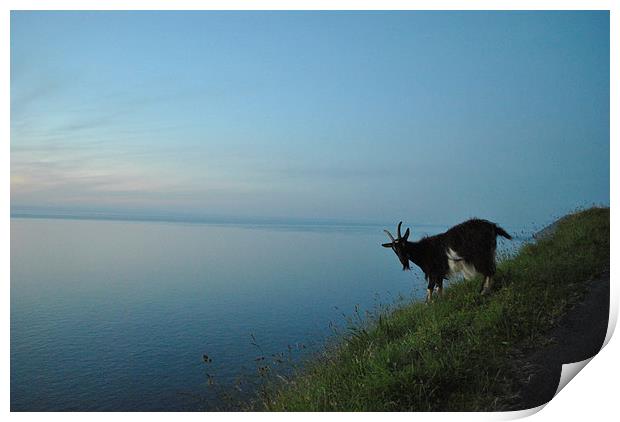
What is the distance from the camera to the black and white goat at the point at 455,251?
486cm

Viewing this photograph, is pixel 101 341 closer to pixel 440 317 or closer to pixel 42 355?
pixel 42 355

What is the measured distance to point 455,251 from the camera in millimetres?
4996

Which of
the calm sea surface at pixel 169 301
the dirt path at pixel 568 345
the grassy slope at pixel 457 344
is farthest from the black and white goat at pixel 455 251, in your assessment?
the dirt path at pixel 568 345

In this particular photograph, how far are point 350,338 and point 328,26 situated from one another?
2.86 m

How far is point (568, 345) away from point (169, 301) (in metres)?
3.91

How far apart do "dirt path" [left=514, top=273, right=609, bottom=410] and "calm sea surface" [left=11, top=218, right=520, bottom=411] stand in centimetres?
187

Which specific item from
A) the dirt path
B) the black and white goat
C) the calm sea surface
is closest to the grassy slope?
the dirt path

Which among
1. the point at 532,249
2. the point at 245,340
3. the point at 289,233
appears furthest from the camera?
the point at 532,249

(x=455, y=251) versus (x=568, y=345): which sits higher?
(x=455, y=251)

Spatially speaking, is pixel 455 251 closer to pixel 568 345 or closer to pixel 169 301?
pixel 568 345

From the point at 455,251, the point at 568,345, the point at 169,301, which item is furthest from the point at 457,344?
the point at 169,301
